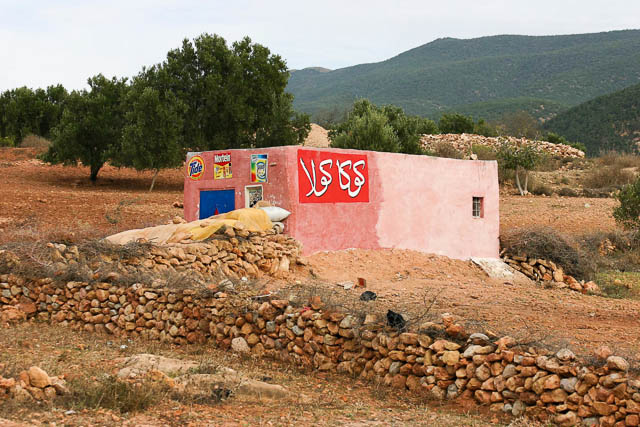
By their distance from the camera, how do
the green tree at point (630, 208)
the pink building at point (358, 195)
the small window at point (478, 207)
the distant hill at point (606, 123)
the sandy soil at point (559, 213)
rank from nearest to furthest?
the pink building at point (358, 195)
the small window at point (478, 207)
the green tree at point (630, 208)
the sandy soil at point (559, 213)
the distant hill at point (606, 123)

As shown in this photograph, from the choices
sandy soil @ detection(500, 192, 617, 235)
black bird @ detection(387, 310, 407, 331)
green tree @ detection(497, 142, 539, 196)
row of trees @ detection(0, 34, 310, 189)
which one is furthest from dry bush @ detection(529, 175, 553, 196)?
black bird @ detection(387, 310, 407, 331)

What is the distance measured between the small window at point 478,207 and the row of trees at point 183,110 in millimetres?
12376

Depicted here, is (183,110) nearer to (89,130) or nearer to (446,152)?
(89,130)

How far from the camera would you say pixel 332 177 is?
1483cm

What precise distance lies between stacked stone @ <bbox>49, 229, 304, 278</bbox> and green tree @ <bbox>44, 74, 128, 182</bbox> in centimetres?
1625

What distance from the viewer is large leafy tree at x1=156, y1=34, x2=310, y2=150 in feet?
91.5

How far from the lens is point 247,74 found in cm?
2919

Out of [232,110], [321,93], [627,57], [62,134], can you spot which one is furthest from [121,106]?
[321,93]

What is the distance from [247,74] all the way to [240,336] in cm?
2241

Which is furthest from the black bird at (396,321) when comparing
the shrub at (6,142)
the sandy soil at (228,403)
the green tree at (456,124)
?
the green tree at (456,124)

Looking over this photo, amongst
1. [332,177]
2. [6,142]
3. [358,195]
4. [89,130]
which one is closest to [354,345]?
[332,177]

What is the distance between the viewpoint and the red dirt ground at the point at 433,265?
938 cm

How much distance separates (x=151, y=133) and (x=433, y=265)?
48.3 ft

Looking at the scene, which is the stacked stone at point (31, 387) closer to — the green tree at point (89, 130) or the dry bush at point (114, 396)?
the dry bush at point (114, 396)
